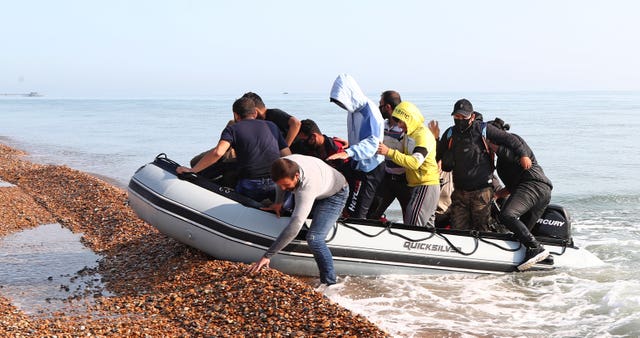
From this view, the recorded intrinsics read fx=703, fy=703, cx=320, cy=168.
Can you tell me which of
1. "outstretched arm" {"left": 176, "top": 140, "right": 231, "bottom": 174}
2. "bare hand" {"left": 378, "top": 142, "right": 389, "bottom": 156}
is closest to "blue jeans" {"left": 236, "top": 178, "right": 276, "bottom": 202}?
"outstretched arm" {"left": 176, "top": 140, "right": 231, "bottom": 174}

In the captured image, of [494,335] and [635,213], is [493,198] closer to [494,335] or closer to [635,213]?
[494,335]

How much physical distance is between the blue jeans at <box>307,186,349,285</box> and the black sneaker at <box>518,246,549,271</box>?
6.68 ft

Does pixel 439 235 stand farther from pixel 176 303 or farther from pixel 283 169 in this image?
pixel 176 303

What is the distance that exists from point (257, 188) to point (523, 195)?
7.98ft

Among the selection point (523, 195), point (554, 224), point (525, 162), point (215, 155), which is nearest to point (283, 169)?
point (215, 155)

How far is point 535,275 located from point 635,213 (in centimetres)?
502

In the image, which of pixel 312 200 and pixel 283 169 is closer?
pixel 283 169

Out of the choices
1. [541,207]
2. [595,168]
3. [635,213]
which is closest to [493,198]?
[541,207]

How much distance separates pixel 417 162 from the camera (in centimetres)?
610

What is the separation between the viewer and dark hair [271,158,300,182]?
16.5 ft

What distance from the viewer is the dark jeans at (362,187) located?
6305 millimetres

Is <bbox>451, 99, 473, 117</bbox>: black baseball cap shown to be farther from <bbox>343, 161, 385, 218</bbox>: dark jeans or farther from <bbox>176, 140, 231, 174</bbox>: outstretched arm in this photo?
<bbox>176, 140, 231, 174</bbox>: outstretched arm

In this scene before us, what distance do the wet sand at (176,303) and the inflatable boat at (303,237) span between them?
253mm

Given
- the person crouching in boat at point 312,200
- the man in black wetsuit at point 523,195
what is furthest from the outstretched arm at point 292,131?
the man in black wetsuit at point 523,195
